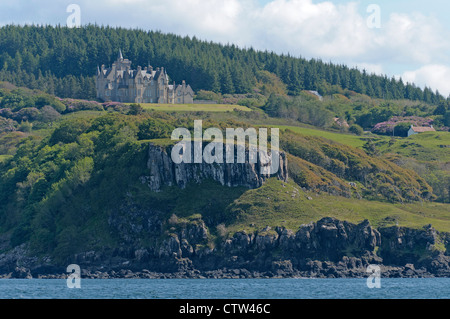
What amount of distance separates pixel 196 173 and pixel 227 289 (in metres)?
36.1

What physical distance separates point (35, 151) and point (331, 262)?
61.5 meters

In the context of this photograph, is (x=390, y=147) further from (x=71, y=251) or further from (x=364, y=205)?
(x=71, y=251)

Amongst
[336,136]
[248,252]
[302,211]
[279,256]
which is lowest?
[279,256]

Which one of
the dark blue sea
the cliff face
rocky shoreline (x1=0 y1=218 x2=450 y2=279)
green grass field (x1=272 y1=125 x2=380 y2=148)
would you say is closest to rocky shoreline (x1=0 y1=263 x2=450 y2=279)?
rocky shoreline (x1=0 y1=218 x2=450 y2=279)

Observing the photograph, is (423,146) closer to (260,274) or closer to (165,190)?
(165,190)

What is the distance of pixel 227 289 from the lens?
94.4 metres

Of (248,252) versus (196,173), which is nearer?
(248,252)

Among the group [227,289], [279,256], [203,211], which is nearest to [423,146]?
[203,211]

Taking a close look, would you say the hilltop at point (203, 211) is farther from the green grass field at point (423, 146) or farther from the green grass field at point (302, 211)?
the green grass field at point (423, 146)

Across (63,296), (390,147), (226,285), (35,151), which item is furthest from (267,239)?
(390,147)

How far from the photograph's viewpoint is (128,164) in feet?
437

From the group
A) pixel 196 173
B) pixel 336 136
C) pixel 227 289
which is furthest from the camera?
A: pixel 336 136

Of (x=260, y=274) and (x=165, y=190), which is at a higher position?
(x=165, y=190)

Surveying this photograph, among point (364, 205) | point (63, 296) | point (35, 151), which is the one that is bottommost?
point (63, 296)
